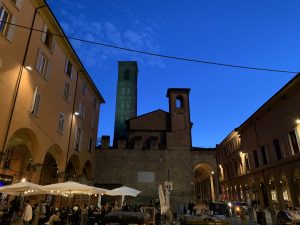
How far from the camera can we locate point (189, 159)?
92.5 feet

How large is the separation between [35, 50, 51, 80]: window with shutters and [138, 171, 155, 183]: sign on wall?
15.3m

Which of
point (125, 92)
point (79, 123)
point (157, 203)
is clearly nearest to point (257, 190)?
point (157, 203)

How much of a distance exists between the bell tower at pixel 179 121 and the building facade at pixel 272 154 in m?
A: 8.79

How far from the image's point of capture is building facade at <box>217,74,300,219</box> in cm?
2206

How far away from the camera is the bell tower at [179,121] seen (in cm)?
2916

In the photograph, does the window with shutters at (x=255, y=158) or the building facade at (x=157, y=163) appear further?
the window with shutters at (x=255, y=158)

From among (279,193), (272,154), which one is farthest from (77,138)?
(279,193)

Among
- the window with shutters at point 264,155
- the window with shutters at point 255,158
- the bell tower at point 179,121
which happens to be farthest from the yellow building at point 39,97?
the window with shutters at point 255,158

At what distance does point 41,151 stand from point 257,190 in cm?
2661

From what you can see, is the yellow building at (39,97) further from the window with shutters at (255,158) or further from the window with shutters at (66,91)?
the window with shutters at (255,158)

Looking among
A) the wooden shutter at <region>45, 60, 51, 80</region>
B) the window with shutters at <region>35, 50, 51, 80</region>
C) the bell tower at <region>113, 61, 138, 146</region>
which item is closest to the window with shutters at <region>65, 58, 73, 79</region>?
the wooden shutter at <region>45, 60, 51, 80</region>

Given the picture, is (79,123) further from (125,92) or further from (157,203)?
(125,92)

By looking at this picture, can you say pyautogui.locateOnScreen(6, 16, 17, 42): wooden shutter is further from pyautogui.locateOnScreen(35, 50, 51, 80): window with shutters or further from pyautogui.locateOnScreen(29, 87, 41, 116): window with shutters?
pyautogui.locateOnScreen(29, 87, 41, 116): window with shutters

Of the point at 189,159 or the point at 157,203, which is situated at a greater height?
the point at 189,159
